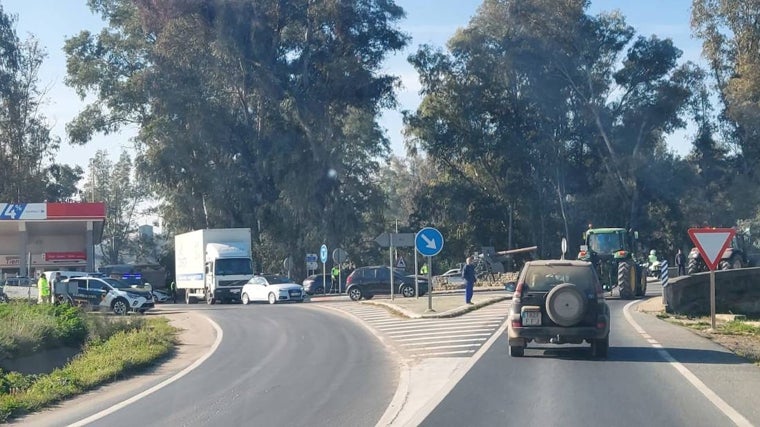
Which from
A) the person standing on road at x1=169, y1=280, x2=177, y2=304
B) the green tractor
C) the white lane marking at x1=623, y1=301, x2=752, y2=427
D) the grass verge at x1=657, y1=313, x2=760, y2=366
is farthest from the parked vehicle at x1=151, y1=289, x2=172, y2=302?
the white lane marking at x1=623, y1=301, x2=752, y2=427

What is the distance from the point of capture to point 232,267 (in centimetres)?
4750

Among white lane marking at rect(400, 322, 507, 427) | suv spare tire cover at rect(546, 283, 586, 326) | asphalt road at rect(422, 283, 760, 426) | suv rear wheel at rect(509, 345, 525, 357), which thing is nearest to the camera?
asphalt road at rect(422, 283, 760, 426)

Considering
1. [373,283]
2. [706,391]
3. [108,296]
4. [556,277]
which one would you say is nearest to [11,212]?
[108,296]

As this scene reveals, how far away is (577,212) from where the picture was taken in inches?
2704

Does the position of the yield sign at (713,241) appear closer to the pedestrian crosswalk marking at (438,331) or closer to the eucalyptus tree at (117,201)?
the pedestrian crosswalk marking at (438,331)

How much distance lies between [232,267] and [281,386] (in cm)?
3373

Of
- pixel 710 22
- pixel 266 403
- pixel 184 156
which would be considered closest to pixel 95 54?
pixel 184 156

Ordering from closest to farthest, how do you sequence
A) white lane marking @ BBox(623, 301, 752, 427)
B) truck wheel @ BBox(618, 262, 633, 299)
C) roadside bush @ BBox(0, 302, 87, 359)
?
white lane marking @ BBox(623, 301, 752, 427) < roadside bush @ BBox(0, 302, 87, 359) < truck wheel @ BBox(618, 262, 633, 299)

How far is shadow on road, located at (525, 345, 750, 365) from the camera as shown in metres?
16.0

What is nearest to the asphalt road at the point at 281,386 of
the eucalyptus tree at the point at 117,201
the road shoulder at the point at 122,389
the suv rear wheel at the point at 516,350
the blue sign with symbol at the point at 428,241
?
the road shoulder at the point at 122,389

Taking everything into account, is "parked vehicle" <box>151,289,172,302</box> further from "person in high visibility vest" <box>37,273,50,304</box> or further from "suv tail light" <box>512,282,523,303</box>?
"suv tail light" <box>512,282,523,303</box>

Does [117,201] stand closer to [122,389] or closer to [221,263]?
[221,263]

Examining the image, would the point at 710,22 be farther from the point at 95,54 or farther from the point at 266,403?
the point at 266,403

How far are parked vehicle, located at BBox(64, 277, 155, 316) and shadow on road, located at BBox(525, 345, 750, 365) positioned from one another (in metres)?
23.1
